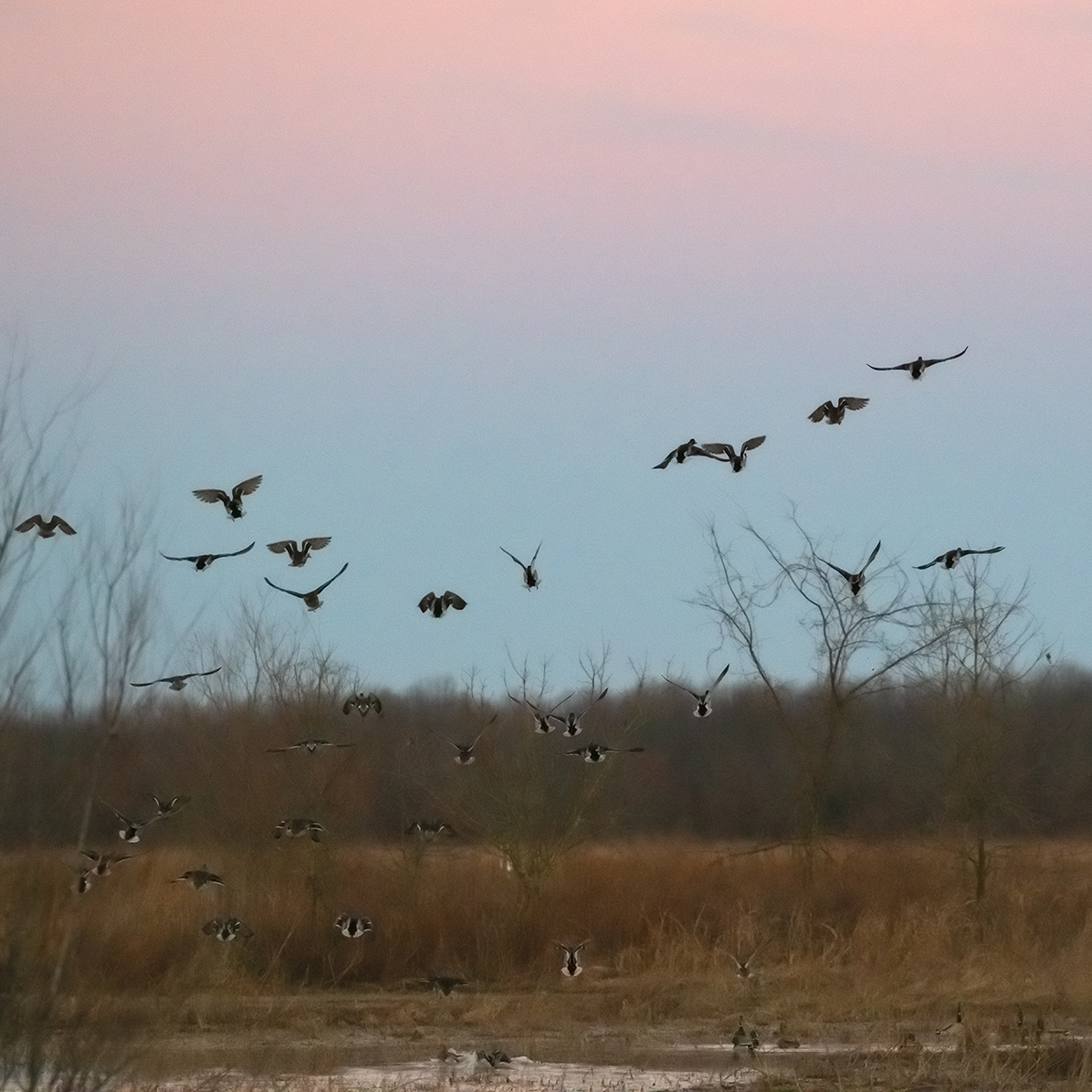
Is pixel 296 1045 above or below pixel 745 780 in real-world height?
below

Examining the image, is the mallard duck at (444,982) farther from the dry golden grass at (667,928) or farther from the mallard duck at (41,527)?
the mallard duck at (41,527)

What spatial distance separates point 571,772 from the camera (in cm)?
2852

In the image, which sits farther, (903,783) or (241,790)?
(903,783)

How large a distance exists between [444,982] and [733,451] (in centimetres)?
1241

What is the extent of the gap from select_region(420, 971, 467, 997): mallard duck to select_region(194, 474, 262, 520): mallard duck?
1176 cm

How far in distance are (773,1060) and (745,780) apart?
760 inches

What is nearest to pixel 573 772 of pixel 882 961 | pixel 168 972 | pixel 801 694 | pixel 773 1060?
pixel 801 694

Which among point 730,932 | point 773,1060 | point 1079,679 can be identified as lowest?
point 773,1060

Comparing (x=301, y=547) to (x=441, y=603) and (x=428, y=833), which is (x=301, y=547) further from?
(x=428, y=833)

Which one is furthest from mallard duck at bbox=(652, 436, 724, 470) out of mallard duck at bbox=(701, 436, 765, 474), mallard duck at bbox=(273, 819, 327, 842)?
mallard duck at bbox=(273, 819, 327, 842)

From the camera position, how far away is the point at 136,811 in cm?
2345

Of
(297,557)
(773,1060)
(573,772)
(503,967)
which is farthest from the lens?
(573,772)

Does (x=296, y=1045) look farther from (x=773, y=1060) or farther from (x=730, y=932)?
(x=730, y=932)

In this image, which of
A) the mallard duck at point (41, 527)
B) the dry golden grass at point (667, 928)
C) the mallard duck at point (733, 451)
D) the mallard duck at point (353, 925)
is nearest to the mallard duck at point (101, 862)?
the mallard duck at point (41, 527)
